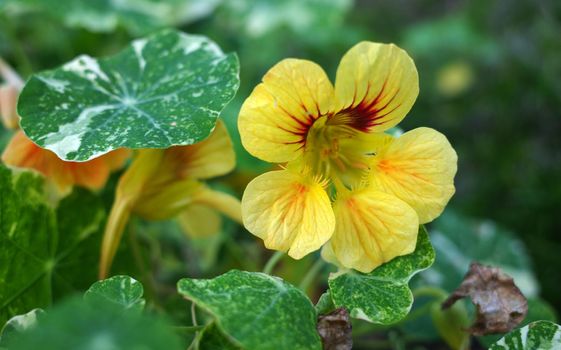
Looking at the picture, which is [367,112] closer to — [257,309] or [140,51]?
[257,309]

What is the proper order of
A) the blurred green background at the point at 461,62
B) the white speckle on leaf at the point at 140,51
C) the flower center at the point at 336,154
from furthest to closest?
the blurred green background at the point at 461,62 → the white speckle on leaf at the point at 140,51 → the flower center at the point at 336,154

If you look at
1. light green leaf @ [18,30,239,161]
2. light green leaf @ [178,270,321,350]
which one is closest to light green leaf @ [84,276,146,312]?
light green leaf @ [178,270,321,350]

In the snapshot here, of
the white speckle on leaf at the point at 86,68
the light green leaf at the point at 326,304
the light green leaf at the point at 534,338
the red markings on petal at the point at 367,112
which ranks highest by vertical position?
the white speckle on leaf at the point at 86,68

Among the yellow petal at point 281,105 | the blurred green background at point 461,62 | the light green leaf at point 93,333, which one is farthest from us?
the blurred green background at point 461,62

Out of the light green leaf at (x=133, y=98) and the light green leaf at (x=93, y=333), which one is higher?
the light green leaf at (x=93, y=333)

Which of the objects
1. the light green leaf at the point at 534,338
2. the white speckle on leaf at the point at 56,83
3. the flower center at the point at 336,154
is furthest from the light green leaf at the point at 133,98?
the light green leaf at the point at 534,338

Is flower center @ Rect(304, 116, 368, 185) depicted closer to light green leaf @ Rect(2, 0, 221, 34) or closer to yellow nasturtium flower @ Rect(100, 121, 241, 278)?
yellow nasturtium flower @ Rect(100, 121, 241, 278)

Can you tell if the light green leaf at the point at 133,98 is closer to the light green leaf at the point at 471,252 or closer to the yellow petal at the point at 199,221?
the yellow petal at the point at 199,221
